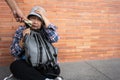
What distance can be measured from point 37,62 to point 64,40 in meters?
1.66

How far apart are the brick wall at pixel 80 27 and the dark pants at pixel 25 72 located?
1162 millimetres

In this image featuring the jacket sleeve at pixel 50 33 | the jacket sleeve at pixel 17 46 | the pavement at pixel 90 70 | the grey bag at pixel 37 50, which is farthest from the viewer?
the pavement at pixel 90 70

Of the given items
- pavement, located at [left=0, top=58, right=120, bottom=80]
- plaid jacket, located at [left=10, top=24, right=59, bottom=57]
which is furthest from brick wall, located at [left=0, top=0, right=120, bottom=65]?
plaid jacket, located at [left=10, top=24, right=59, bottom=57]

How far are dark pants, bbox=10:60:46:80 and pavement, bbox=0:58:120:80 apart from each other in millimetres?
562

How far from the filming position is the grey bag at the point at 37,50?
4.46 metres

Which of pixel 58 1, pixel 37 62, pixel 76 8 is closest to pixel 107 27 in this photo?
pixel 76 8

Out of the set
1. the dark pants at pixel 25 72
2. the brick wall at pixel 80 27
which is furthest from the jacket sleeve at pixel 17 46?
the brick wall at pixel 80 27

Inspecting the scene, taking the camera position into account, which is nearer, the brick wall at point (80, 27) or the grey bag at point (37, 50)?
the grey bag at point (37, 50)

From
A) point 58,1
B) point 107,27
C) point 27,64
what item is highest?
point 58,1

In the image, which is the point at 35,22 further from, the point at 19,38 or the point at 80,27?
the point at 80,27

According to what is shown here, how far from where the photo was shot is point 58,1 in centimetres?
589

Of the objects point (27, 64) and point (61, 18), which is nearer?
point (27, 64)

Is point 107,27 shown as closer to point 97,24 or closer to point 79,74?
point 97,24

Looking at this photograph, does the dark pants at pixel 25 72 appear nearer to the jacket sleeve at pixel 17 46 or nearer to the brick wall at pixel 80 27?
the jacket sleeve at pixel 17 46
